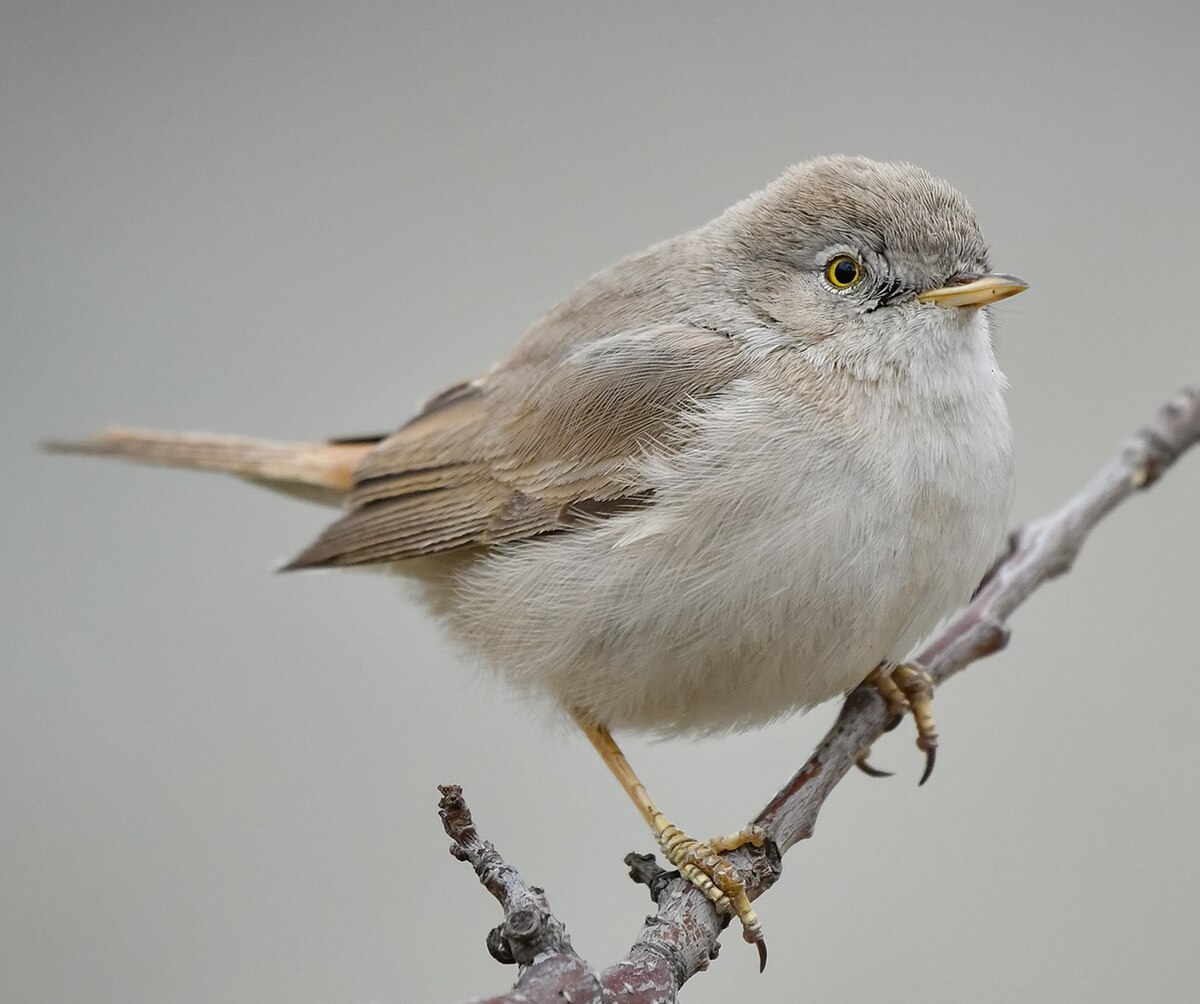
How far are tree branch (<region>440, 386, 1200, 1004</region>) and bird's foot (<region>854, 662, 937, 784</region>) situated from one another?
38mm

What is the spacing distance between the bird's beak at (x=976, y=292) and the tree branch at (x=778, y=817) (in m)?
0.93

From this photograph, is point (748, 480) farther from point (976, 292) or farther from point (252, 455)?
point (252, 455)

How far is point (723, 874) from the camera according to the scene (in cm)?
268

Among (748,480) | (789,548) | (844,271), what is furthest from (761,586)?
(844,271)

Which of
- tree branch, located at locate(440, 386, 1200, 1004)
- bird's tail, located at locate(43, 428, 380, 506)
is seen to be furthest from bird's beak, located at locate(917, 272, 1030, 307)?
bird's tail, located at locate(43, 428, 380, 506)

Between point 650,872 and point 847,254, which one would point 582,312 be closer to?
point 847,254

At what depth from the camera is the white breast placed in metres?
2.71

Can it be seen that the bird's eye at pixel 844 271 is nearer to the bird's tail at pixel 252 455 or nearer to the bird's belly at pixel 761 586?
the bird's belly at pixel 761 586

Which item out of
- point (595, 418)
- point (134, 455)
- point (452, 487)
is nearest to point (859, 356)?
point (595, 418)

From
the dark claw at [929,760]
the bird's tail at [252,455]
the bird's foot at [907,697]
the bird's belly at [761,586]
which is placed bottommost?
the dark claw at [929,760]

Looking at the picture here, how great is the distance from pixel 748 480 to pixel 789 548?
7.3 inches

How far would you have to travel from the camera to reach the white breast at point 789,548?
2715mm

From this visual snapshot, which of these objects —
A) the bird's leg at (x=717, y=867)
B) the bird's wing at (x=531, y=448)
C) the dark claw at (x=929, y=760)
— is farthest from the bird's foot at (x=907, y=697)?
the bird's wing at (x=531, y=448)

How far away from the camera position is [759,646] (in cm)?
276
